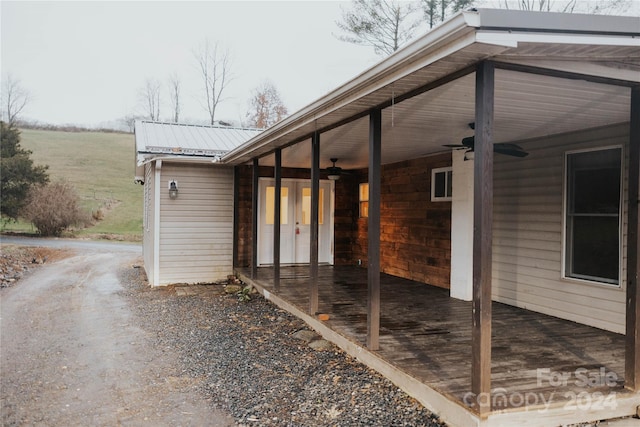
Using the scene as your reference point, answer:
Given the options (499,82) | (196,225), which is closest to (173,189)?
(196,225)

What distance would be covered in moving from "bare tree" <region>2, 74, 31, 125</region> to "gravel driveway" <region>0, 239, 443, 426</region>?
32910 mm

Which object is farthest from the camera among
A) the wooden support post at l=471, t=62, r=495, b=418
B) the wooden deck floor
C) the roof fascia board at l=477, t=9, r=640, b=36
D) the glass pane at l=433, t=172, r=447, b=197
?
the glass pane at l=433, t=172, r=447, b=197

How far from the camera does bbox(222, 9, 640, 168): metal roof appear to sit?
95.7 inches

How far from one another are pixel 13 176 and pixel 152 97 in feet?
45.7

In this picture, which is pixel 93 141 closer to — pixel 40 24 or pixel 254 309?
pixel 40 24

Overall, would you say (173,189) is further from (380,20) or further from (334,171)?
(380,20)

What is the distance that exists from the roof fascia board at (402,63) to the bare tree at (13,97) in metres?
37.0

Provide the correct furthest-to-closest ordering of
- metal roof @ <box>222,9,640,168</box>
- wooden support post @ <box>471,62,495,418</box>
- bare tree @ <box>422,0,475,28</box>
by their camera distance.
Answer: bare tree @ <box>422,0,475,28</box>
wooden support post @ <box>471,62,495,418</box>
metal roof @ <box>222,9,640,168</box>

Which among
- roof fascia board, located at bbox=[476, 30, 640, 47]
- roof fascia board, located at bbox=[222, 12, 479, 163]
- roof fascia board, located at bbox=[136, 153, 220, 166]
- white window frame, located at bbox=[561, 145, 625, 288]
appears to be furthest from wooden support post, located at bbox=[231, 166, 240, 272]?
roof fascia board, located at bbox=[476, 30, 640, 47]

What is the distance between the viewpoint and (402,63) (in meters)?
2.88

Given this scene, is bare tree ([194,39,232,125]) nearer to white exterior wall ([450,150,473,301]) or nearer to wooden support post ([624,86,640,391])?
white exterior wall ([450,150,473,301])

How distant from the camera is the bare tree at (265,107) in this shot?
2506 centimetres

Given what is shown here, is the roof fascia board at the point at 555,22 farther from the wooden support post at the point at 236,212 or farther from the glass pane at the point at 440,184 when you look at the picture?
the wooden support post at the point at 236,212

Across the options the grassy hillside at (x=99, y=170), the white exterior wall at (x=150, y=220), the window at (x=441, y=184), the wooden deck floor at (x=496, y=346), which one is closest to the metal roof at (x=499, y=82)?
the window at (x=441, y=184)
